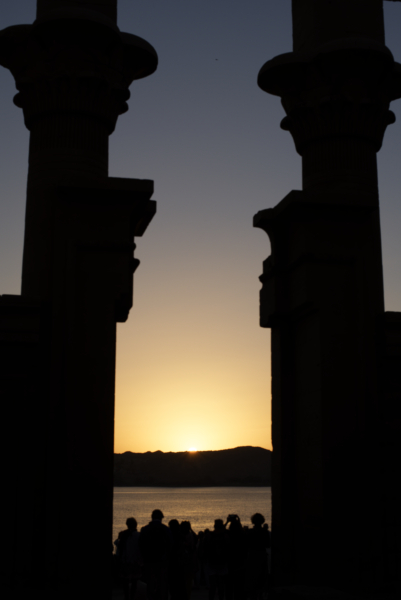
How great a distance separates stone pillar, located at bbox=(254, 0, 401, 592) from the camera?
10.1 m

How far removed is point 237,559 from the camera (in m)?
10.9

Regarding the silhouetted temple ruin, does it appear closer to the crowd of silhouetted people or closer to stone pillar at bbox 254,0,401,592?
stone pillar at bbox 254,0,401,592

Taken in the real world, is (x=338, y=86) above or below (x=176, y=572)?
above

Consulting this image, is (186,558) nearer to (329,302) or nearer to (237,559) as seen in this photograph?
(237,559)

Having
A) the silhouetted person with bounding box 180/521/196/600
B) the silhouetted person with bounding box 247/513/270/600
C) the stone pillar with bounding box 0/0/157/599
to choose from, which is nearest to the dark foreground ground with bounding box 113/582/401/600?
the stone pillar with bounding box 0/0/157/599

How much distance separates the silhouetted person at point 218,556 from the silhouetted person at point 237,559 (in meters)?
0.19

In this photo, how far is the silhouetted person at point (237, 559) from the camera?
1084 centimetres

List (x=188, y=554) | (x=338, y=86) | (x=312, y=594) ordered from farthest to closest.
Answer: (x=338, y=86) < (x=188, y=554) < (x=312, y=594)

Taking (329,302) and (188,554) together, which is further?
(188,554)

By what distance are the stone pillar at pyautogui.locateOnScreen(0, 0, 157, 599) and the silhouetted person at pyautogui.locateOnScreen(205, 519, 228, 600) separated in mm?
2111

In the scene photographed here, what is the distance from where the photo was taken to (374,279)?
35.6 feet

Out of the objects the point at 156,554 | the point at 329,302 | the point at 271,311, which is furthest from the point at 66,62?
the point at 156,554

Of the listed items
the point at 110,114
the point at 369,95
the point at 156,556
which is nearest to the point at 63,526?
the point at 156,556

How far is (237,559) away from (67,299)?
4754 mm
